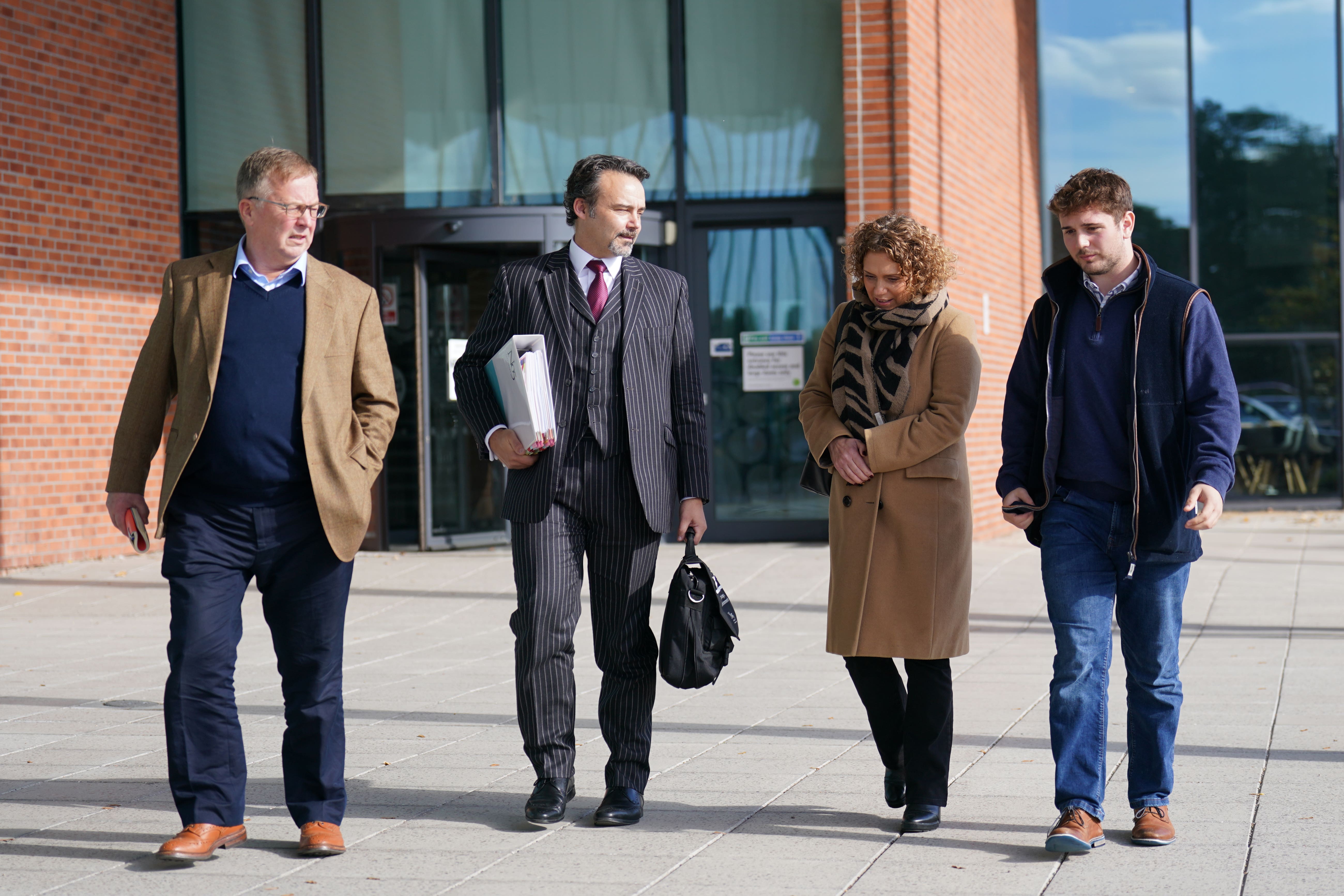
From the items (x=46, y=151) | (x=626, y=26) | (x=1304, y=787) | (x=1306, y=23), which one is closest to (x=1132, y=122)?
(x=1306, y=23)

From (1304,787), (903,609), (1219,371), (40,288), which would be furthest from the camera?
(40,288)

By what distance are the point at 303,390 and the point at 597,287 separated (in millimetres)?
979

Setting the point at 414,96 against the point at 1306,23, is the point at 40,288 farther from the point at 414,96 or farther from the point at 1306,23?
the point at 1306,23

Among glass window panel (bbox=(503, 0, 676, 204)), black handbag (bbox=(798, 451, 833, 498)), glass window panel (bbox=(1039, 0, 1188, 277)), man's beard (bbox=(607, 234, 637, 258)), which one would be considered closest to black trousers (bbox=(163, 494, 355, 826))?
man's beard (bbox=(607, 234, 637, 258))

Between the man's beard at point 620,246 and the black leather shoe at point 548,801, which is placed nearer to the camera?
the black leather shoe at point 548,801

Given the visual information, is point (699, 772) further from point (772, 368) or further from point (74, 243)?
point (74, 243)

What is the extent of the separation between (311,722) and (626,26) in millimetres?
8983

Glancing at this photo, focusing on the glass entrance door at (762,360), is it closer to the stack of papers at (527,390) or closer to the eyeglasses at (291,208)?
the stack of papers at (527,390)

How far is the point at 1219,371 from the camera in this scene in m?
4.01

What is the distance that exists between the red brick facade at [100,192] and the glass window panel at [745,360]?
30.4 inches

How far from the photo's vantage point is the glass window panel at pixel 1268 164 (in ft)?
52.0

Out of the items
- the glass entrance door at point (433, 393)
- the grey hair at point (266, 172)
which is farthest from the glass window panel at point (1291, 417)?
the grey hair at point (266, 172)

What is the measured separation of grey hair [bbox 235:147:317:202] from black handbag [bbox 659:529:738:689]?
1517mm

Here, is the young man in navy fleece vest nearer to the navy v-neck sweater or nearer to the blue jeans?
the blue jeans
